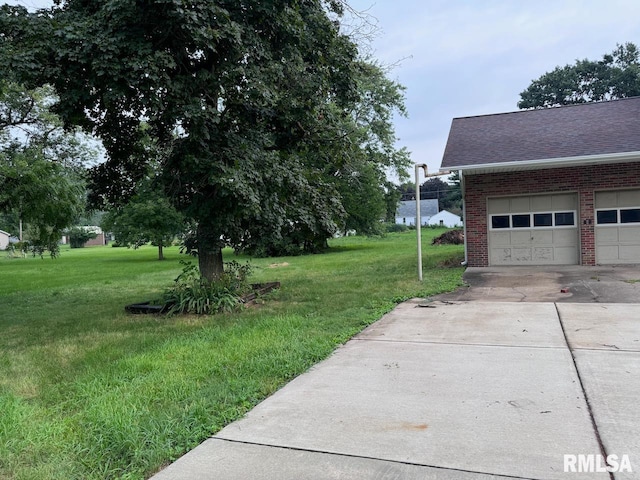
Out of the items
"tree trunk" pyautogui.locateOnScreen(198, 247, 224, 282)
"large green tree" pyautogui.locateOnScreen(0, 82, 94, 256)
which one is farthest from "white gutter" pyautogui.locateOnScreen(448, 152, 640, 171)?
"large green tree" pyautogui.locateOnScreen(0, 82, 94, 256)

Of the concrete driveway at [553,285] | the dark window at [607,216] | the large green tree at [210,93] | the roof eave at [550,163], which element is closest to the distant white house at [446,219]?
the dark window at [607,216]

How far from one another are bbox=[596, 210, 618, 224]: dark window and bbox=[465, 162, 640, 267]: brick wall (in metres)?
0.27

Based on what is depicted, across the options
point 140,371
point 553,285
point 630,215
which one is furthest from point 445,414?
point 630,215

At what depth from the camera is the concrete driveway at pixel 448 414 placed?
9.54 ft

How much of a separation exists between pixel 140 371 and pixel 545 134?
13134mm

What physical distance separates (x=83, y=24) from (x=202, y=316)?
4.82m

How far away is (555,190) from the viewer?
1336cm

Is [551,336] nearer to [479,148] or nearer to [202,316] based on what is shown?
[202,316]

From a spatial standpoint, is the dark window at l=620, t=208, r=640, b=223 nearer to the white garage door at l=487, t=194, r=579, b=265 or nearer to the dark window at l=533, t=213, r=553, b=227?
the white garage door at l=487, t=194, r=579, b=265

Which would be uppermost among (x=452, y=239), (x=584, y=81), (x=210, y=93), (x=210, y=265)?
(x=584, y=81)

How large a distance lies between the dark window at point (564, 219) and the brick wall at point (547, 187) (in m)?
0.27

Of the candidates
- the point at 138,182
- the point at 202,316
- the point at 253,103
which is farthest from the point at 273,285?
the point at 253,103

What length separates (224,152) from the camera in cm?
780

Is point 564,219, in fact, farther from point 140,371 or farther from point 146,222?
point 146,222
